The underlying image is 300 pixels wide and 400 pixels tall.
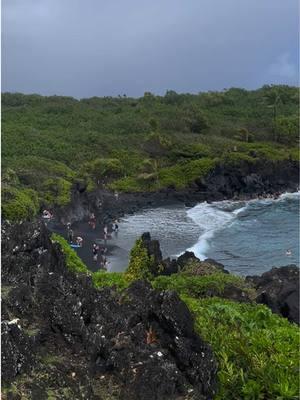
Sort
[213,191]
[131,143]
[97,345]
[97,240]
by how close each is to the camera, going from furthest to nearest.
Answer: [131,143] → [213,191] → [97,240] → [97,345]

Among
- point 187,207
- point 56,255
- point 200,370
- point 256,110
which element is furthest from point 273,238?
point 256,110

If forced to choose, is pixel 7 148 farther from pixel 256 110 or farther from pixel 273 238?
pixel 256 110

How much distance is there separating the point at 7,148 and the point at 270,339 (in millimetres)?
57561

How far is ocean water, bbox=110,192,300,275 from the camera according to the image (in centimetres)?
3534

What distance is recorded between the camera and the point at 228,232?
143ft

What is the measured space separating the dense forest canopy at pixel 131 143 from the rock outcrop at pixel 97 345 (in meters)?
28.0

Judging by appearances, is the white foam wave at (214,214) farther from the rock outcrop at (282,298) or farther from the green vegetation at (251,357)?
the green vegetation at (251,357)

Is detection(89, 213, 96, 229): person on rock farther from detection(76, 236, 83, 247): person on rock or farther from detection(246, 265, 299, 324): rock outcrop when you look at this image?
detection(246, 265, 299, 324): rock outcrop

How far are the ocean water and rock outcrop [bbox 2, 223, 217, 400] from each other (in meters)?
23.6

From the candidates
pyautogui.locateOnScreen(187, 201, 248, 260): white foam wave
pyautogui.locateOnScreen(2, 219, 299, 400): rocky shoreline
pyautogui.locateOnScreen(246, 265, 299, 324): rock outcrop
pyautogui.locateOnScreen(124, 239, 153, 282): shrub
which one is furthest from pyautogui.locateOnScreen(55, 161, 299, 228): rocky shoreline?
pyautogui.locateOnScreen(2, 219, 299, 400): rocky shoreline

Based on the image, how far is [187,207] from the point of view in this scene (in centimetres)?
5450

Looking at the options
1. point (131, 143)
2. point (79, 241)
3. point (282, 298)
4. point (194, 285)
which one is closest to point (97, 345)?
point (194, 285)

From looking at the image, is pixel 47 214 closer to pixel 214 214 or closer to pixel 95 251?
pixel 95 251

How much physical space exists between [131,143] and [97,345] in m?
68.0
